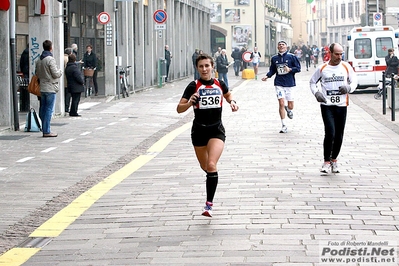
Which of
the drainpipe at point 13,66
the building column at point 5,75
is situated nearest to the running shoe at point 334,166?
the drainpipe at point 13,66

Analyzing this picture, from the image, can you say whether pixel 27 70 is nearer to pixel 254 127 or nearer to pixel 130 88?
pixel 254 127

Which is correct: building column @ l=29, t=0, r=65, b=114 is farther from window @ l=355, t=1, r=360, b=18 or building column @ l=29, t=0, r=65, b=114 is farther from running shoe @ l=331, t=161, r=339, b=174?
window @ l=355, t=1, r=360, b=18

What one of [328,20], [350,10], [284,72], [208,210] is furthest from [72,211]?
[328,20]

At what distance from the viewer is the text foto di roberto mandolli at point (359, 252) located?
20.9ft

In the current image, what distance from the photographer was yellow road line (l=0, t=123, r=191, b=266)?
696 centimetres

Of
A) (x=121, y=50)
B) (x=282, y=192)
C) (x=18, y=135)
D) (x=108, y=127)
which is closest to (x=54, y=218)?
(x=282, y=192)

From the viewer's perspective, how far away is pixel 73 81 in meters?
21.5

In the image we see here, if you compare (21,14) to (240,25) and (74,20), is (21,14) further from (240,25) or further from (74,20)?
(240,25)

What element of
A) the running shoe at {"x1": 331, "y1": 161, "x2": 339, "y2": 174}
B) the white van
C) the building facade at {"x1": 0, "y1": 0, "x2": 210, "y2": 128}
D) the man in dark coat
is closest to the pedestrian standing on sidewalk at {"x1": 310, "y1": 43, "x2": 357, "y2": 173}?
the running shoe at {"x1": 331, "y1": 161, "x2": 339, "y2": 174}

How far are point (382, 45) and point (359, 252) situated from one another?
87.7ft

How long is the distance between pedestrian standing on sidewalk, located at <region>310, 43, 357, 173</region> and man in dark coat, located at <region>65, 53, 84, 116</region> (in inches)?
434

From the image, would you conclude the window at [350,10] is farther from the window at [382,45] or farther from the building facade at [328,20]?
the window at [382,45]

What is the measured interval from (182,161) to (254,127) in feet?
17.9

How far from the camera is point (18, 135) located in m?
17.1
